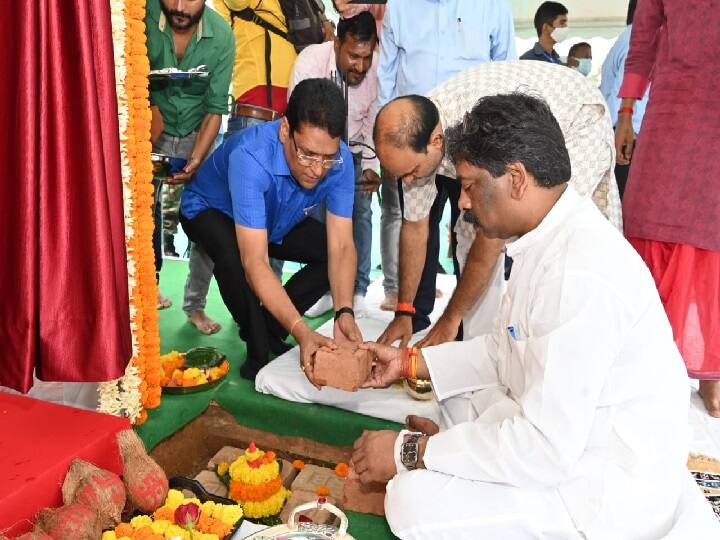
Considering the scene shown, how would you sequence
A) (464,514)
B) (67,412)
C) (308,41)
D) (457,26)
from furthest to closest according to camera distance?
1. (308,41)
2. (457,26)
3. (67,412)
4. (464,514)

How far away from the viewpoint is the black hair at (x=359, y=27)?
352cm

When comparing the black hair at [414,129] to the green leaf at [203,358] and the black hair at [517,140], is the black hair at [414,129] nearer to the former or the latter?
the black hair at [517,140]

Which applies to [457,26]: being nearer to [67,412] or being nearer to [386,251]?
[386,251]

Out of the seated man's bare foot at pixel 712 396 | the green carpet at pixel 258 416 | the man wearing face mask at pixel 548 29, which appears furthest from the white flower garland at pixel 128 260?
the man wearing face mask at pixel 548 29

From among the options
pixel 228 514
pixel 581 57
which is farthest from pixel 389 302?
pixel 581 57

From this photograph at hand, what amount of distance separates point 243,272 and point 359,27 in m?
1.63

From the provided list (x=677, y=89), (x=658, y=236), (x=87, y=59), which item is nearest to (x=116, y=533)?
(x=87, y=59)

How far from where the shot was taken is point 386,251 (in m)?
4.04

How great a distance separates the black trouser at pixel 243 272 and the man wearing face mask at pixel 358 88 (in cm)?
60

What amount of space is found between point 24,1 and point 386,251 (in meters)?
2.62

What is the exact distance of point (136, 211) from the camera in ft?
7.36

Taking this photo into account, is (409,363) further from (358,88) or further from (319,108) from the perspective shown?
(358,88)

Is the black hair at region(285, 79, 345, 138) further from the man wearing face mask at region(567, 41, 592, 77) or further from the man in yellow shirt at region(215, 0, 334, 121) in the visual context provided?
the man wearing face mask at region(567, 41, 592, 77)

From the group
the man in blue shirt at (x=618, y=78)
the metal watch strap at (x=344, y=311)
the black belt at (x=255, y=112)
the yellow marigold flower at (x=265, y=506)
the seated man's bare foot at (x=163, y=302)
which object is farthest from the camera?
the man in blue shirt at (x=618, y=78)
